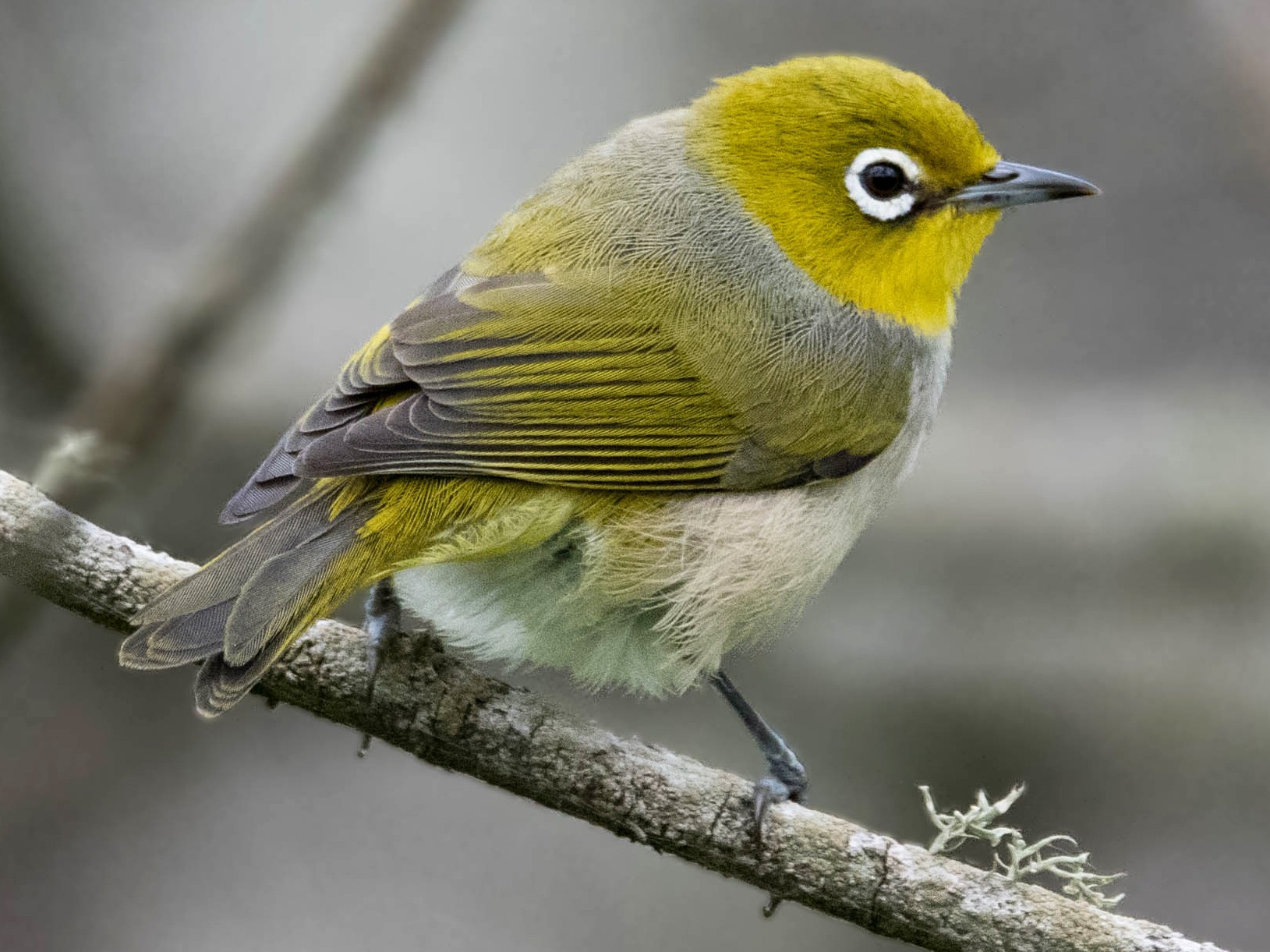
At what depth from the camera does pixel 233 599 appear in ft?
10.2

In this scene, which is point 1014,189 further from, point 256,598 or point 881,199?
point 256,598

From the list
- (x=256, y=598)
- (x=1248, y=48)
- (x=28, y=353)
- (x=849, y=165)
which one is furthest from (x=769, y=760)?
(x=1248, y=48)

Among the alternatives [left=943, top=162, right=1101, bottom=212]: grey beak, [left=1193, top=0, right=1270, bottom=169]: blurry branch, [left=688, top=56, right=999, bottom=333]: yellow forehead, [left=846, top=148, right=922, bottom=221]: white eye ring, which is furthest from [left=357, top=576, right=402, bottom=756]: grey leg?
[left=1193, top=0, right=1270, bottom=169]: blurry branch

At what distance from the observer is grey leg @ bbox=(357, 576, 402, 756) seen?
3.53 meters

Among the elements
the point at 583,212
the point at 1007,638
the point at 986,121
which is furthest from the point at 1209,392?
the point at 583,212

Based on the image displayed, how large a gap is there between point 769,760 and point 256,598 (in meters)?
1.49

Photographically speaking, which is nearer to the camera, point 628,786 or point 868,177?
point 628,786

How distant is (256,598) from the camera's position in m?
3.10

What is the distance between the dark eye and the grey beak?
0.44 feet

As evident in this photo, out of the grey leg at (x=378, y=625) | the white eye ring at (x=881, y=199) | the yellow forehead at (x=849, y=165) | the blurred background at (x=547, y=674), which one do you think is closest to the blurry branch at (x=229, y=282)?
the blurred background at (x=547, y=674)

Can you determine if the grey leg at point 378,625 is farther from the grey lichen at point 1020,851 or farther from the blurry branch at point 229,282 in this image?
the grey lichen at point 1020,851

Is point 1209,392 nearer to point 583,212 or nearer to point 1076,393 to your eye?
point 1076,393

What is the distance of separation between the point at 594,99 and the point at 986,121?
177 centimetres

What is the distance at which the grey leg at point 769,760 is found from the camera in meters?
3.38
